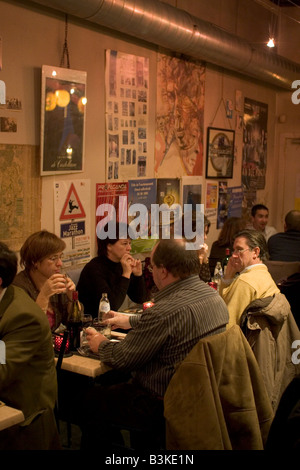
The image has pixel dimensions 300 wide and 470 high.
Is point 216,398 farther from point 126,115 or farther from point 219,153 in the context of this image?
point 219,153

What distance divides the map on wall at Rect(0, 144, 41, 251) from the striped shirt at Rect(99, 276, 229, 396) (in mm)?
1459

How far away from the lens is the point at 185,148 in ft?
A: 18.8

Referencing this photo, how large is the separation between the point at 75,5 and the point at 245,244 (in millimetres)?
1989

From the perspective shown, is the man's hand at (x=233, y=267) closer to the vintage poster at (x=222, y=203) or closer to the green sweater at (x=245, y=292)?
the green sweater at (x=245, y=292)

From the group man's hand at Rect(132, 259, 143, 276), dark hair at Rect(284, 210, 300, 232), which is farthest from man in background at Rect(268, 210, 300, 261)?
man's hand at Rect(132, 259, 143, 276)

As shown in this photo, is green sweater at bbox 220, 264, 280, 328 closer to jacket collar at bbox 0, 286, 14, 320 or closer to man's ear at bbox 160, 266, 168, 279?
man's ear at bbox 160, 266, 168, 279

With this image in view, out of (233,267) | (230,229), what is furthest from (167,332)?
(230,229)

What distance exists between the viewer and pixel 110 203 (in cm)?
473

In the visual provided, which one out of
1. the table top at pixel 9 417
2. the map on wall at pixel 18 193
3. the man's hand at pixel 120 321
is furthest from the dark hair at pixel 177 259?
the map on wall at pixel 18 193

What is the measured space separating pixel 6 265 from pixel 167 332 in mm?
808

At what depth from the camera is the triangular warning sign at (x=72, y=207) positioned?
13.9ft

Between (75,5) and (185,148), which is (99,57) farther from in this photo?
(185,148)

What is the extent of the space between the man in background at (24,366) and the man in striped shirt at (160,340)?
0.41 meters

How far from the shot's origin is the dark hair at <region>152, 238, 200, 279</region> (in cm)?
264
